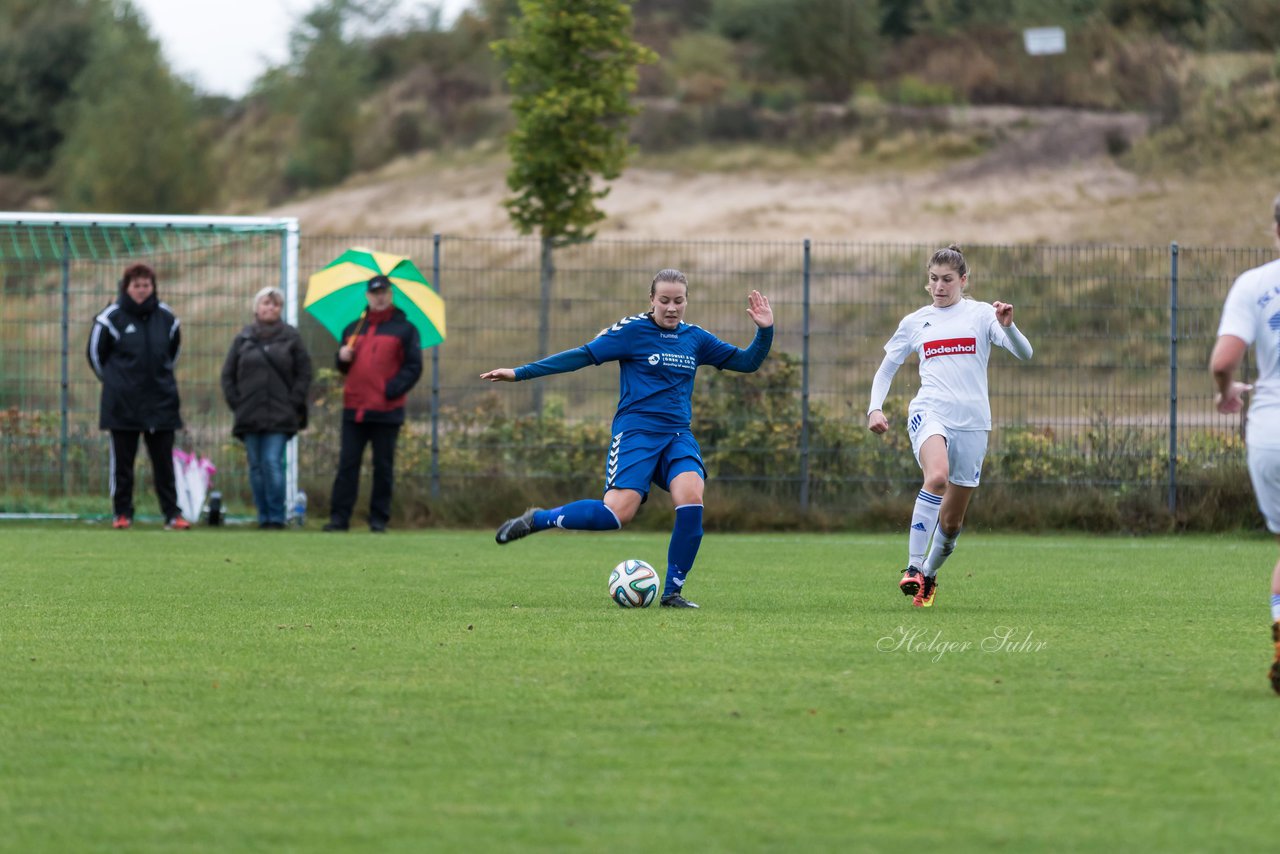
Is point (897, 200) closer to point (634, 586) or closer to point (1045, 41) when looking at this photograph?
point (1045, 41)

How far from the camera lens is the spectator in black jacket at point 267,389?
15430mm

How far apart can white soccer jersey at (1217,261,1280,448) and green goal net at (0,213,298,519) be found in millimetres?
11523

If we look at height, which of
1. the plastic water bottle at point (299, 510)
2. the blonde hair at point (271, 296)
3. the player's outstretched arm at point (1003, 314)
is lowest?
the plastic water bottle at point (299, 510)

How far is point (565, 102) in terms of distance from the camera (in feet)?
61.8

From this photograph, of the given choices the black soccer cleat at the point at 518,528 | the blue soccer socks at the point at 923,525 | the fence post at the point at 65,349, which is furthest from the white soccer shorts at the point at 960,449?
the fence post at the point at 65,349

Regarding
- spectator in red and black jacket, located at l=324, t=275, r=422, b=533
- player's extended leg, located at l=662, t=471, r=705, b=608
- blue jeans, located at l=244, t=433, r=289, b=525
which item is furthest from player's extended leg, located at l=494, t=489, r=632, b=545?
blue jeans, located at l=244, t=433, r=289, b=525

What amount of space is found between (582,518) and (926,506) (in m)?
1.96

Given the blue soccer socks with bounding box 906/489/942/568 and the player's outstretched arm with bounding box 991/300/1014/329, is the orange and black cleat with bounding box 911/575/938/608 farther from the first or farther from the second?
the player's outstretched arm with bounding box 991/300/1014/329

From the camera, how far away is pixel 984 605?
962cm

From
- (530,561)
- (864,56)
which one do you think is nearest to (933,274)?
(530,561)

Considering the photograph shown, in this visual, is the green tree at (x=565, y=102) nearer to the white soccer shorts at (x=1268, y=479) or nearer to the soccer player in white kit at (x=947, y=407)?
the soccer player in white kit at (x=947, y=407)

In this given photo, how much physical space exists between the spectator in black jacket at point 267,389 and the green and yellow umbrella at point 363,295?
1.20 ft

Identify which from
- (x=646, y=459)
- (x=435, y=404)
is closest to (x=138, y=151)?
(x=435, y=404)

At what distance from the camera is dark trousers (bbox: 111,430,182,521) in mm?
15344
